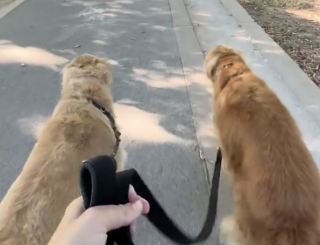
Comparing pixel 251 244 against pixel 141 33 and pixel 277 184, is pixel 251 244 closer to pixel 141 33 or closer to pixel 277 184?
pixel 277 184

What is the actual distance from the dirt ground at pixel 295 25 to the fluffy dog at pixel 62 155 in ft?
12.0

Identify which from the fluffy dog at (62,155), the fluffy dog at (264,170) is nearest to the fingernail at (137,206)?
the fluffy dog at (62,155)

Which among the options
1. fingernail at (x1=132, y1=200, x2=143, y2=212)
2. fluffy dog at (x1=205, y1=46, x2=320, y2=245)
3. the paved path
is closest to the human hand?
fingernail at (x1=132, y1=200, x2=143, y2=212)

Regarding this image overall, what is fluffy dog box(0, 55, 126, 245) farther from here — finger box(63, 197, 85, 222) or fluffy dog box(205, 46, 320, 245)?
finger box(63, 197, 85, 222)

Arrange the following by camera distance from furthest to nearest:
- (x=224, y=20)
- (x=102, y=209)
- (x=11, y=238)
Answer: (x=224, y=20) < (x=11, y=238) < (x=102, y=209)

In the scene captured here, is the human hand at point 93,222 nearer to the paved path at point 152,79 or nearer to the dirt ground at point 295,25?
the paved path at point 152,79

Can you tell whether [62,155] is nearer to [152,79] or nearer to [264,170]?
[264,170]

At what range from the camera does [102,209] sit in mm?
1160

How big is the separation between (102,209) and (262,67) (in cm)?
566

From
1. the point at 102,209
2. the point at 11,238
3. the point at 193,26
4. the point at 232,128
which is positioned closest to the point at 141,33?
the point at 193,26

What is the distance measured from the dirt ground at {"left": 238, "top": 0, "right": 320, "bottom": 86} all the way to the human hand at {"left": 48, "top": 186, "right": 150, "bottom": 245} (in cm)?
543

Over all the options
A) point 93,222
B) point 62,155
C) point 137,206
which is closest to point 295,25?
point 62,155

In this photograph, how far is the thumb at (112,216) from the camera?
3.78ft

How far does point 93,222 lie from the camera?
1143mm
